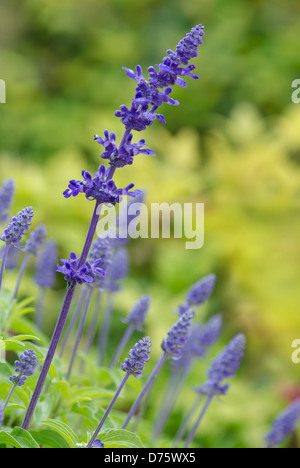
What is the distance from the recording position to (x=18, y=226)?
893 millimetres

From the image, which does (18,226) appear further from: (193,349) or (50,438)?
(193,349)

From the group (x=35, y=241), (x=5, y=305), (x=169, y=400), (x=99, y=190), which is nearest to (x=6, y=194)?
(x=35, y=241)

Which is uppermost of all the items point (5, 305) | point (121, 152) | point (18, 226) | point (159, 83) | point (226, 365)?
point (159, 83)

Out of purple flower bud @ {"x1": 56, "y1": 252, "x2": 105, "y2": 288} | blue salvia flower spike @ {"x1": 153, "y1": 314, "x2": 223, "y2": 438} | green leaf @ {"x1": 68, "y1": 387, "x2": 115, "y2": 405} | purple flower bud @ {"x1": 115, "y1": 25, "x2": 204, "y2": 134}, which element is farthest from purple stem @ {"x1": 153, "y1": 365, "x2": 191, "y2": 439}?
purple flower bud @ {"x1": 115, "y1": 25, "x2": 204, "y2": 134}

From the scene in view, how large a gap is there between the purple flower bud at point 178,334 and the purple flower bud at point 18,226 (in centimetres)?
30

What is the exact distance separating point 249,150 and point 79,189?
240 centimetres

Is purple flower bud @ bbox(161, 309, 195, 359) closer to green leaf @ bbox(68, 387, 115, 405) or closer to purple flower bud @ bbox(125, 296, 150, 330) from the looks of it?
green leaf @ bbox(68, 387, 115, 405)

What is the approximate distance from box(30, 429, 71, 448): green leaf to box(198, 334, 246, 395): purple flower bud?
1.13 ft

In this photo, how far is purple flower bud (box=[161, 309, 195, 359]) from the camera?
99 cm

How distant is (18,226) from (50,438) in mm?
393

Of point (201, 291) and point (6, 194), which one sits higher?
point (6, 194)

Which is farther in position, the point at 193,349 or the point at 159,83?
the point at 193,349

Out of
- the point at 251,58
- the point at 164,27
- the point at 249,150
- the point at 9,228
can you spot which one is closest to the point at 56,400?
the point at 9,228
